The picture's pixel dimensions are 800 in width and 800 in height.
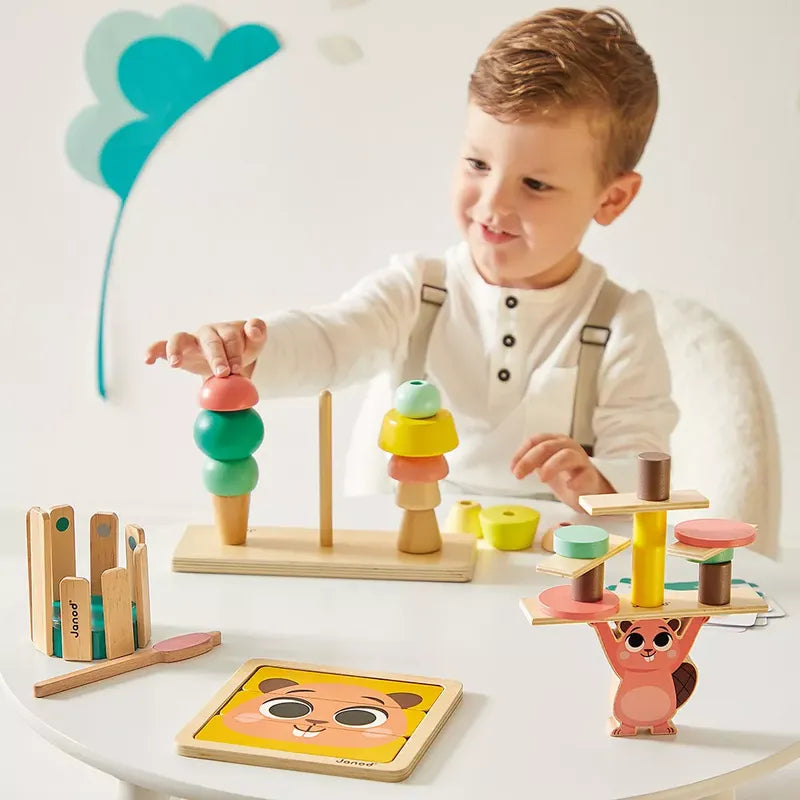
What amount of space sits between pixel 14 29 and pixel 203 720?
161cm

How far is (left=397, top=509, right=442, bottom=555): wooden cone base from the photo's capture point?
3.21ft

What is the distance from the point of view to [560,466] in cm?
109

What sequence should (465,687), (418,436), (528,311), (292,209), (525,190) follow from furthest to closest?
1. (292,209)
2. (528,311)
3. (525,190)
4. (418,436)
5. (465,687)

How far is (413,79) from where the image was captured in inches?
74.8

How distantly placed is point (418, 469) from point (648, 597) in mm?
310

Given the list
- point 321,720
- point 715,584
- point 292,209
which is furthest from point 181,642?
point 292,209

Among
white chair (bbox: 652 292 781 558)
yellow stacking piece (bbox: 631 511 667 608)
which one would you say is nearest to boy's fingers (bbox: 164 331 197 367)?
yellow stacking piece (bbox: 631 511 667 608)

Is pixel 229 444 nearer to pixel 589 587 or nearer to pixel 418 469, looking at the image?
pixel 418 469

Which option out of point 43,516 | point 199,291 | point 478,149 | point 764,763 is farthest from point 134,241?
point 764,763

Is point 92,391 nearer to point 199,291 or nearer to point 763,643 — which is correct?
point 199,291

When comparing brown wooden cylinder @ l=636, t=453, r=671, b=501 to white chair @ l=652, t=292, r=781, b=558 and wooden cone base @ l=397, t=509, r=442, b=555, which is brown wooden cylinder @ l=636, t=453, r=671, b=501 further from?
white chair @ l=652, t=292, r=781, b=558

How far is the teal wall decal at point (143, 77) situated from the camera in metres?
1.95

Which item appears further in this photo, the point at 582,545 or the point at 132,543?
the point at 132,543

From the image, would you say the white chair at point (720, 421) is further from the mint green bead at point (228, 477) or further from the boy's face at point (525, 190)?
the mint green bead at point (228, 477)
